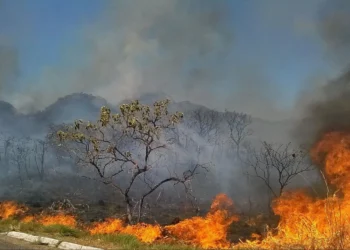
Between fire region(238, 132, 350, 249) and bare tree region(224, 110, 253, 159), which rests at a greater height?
bare tree region(224, 110, 253, 159)

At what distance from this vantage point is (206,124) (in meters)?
90.7

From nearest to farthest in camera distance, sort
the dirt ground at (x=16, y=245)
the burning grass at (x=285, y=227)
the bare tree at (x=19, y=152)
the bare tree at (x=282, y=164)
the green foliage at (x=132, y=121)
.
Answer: the burning grass at (x=285, y=227) < the dirt ground at (x=16, y=245) < the green foliage at (x=132, y=121) < the bare tree at (x=282, y=164) < the bare tree at (x=19, y=152)

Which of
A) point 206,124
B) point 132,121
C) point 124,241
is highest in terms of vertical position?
point 206,124

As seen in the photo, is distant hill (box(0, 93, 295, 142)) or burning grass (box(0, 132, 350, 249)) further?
distant hill (box(0, 93, 295, 142))

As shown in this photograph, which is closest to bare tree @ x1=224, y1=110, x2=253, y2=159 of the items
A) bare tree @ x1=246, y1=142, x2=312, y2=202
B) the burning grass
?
bare tree @ x1=246, y1=142, x2=312, y2=202

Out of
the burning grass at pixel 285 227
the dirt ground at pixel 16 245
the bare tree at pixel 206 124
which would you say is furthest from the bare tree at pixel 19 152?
the dirt ground at pixel 16 245

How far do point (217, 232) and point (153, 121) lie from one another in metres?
8.22

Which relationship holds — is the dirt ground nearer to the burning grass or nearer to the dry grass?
the dry grass

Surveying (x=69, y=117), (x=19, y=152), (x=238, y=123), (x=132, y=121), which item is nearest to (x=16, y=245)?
(x=132, y=121)

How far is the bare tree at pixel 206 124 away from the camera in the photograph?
89.4 meters

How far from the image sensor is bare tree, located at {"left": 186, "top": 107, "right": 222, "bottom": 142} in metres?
89.4

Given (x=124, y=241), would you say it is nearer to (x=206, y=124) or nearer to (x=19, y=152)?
(x=206, y=124)

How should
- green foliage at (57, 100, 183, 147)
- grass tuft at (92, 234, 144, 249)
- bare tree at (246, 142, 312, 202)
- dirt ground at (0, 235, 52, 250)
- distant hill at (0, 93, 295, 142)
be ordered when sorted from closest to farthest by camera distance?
dirt ground at (0, 235, 52, 250)
grass tuft at (92, 234, 144, 249)
green foliage at (57, 100, 183, 147)
bare tree at (246, 142, 312, 202)
distant hill at (0, 93, 295, 142)

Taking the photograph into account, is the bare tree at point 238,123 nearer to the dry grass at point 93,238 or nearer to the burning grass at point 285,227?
the burning grass at point 285,227
